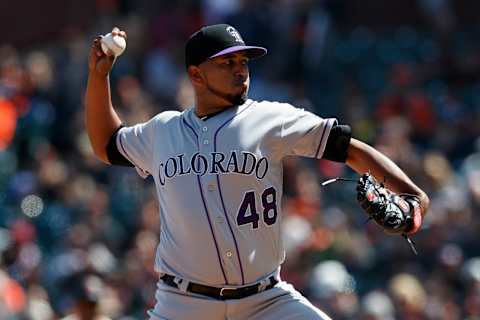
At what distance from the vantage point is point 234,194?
520cm

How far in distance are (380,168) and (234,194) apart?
609 millimetres

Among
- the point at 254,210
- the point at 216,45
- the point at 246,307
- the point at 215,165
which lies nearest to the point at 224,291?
the point at 246,307

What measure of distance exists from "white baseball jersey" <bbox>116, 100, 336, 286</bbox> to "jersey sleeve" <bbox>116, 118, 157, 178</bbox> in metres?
0.18

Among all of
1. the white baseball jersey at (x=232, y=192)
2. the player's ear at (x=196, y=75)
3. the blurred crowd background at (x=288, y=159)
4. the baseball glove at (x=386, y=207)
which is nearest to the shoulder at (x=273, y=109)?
the white baseball jersey at (x=232, y=192)

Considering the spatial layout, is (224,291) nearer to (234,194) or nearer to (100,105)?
(234,194)

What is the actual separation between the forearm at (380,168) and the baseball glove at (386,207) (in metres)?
0.10

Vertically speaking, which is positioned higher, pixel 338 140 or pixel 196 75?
pixel 196 75

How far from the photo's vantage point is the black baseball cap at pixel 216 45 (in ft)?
17.5

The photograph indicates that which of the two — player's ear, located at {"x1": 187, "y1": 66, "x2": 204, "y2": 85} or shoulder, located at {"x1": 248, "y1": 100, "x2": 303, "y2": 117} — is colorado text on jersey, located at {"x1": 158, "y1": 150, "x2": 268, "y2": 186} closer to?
shoulder, located at {"x1": 248, "y1": 100, "x2": 303, "y2": 117}

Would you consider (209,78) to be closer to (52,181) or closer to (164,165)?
(164,165)

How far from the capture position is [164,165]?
210 inches

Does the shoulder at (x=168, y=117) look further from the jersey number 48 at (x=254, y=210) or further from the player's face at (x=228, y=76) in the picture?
the jersey number 48 at (x=254, y=210)

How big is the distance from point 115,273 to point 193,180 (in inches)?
207

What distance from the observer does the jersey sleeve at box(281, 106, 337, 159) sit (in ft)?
17.1
